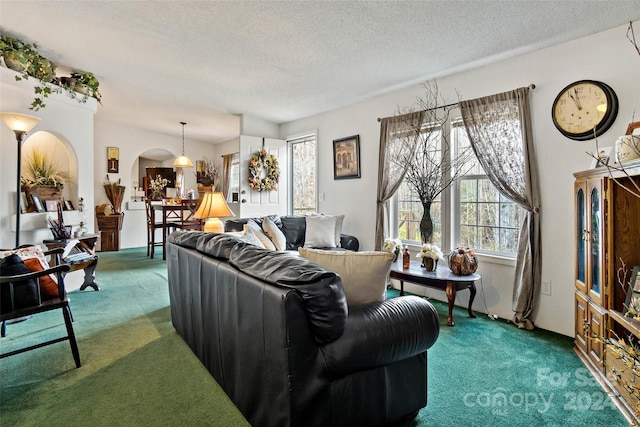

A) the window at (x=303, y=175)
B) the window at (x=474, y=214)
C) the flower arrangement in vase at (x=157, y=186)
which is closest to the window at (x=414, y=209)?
the window at (x=474, y=214)

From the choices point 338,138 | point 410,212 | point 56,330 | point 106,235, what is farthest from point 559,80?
point 106,235

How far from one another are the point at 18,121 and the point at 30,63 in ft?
2.58

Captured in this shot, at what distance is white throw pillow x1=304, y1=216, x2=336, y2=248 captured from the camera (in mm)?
4316

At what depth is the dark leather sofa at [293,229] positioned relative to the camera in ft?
14.2

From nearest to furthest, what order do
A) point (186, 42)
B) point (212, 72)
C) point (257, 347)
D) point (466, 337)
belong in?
1. point (257, 347)
2. point (466, 337)
3. point (186, 42)
4. point (212, 72)

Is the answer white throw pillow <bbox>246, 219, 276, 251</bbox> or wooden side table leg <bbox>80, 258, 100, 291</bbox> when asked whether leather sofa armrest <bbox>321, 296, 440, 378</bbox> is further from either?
wooden side table leg <bbox>80, 258, 100, 291</bbox>

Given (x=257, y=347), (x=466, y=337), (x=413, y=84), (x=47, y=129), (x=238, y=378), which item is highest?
(x=413, y=84)

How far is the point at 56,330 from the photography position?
2828mm

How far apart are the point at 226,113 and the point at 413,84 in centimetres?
314

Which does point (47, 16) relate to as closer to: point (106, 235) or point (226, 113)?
point (226, 113)

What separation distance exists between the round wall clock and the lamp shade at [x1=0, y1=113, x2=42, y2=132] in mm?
4861

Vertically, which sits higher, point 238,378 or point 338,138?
point 338,138

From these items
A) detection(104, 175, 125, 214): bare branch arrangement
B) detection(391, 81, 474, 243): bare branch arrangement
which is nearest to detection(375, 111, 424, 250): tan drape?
detection(391, 81, 474, 243): bare branch arrangement

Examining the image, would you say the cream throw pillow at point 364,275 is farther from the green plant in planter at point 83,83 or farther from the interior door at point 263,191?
the green plant in planter at point 83,83
